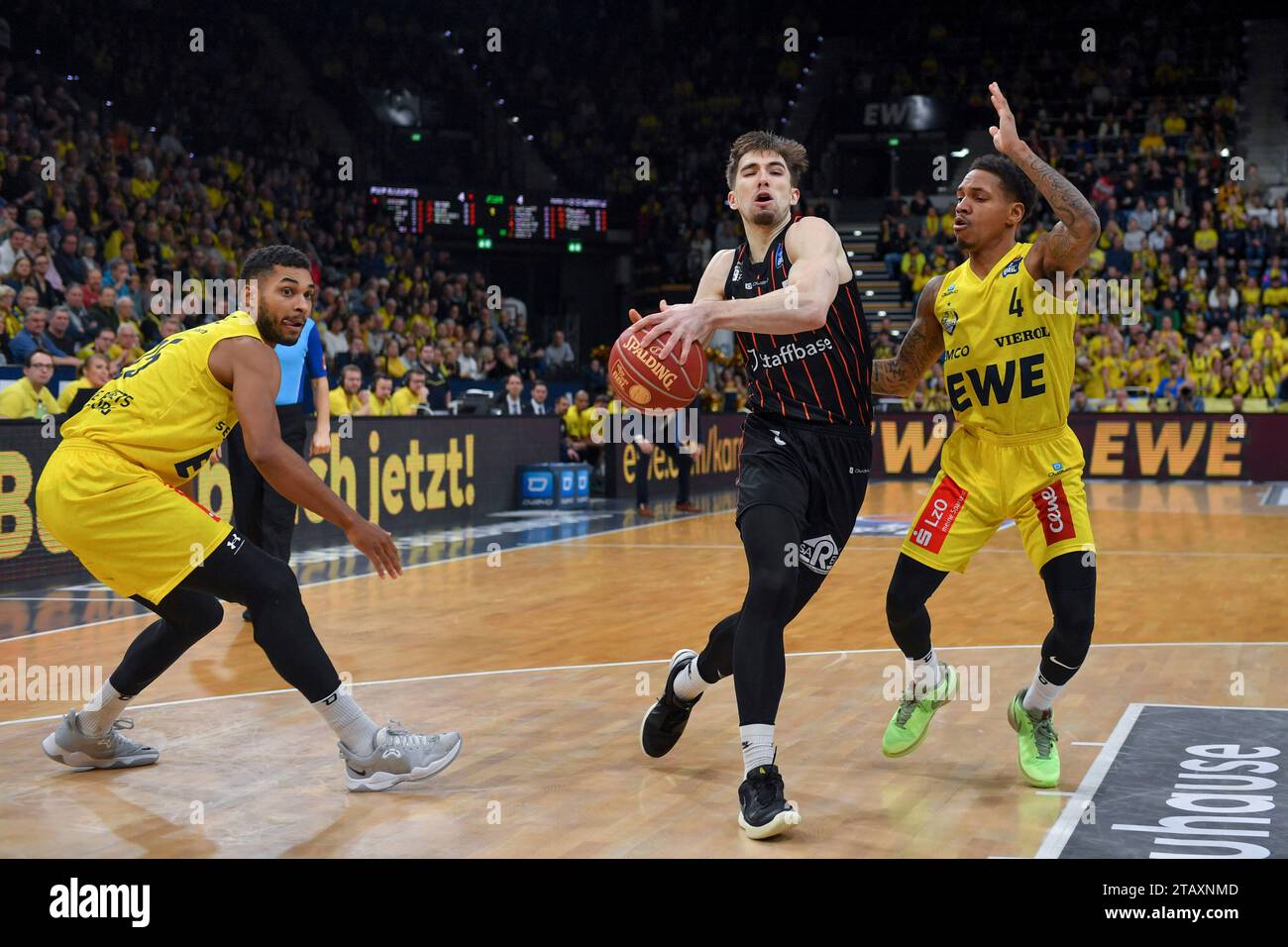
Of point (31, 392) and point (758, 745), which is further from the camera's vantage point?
point (31, 392)

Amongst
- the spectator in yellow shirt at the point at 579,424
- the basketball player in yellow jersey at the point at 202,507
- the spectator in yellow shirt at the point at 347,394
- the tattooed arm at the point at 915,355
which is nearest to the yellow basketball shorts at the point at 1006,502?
the tattooed arm at the point at 915,355

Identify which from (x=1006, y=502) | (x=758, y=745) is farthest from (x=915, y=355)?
(x=758, y=745)

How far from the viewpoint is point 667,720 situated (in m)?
5.36

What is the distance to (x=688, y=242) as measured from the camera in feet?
95.8

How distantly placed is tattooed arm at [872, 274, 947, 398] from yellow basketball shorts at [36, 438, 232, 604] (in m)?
2.43

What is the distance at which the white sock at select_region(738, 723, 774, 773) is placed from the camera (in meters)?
4.38

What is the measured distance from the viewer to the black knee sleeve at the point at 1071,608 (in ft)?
16.4

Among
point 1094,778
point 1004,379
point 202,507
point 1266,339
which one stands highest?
point 1004,379

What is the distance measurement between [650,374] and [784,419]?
58 centimetres

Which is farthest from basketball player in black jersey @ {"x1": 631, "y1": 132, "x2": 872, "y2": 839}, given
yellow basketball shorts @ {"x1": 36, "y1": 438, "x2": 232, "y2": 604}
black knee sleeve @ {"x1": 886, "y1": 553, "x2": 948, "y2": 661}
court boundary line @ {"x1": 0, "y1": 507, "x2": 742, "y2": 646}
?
court boundary line @ {"x1": 0, "y1": 507, "x2": 742, "y2": 646}

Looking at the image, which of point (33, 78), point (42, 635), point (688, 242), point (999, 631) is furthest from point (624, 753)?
point (688, 242)

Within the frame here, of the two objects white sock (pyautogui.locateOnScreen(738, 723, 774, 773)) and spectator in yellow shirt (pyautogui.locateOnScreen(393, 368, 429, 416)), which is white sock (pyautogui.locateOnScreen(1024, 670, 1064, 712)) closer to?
white sock (pyautogui.locateOnScreen(738, 723, 774, 773))

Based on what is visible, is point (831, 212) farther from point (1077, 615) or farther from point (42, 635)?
point (1077, 615)

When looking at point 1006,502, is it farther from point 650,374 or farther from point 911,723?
point 650,374
